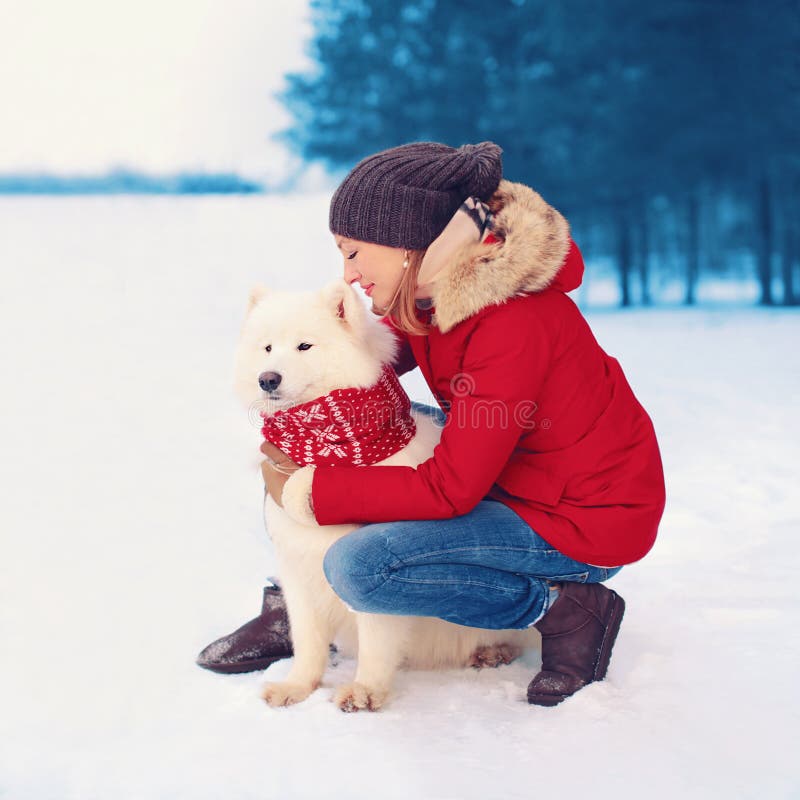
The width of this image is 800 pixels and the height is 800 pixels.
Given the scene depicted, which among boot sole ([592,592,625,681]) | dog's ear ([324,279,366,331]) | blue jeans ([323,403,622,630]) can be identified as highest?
dog's ear ([324,279,366,331])

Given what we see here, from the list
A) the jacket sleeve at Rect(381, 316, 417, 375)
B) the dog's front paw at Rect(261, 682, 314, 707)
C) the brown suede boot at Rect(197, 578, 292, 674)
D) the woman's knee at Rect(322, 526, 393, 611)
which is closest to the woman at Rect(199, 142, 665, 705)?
the woman's knee at Rect(322, 526, 393, 611)

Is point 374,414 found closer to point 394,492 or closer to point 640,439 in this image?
point 394,492

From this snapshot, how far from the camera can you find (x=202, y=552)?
2.85m

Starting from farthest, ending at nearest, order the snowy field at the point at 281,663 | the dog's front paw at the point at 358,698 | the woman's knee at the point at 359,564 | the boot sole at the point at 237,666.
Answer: the boot sole at the point at 237,666
the dog's front paw at the point at 358,698
the woman's knee at the point at 359,564
the snowy field at the point at 281,663

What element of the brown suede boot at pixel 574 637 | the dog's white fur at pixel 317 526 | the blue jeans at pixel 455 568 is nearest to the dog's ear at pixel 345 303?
the dog's white fur at pixel 317 526

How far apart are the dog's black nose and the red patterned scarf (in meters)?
0.08

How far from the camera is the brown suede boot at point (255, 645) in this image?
207cm

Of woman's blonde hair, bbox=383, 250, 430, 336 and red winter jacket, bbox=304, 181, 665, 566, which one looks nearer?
red winter jacket, bbox=304, 181, 665, 566

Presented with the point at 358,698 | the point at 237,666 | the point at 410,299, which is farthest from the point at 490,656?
the point at 410,299

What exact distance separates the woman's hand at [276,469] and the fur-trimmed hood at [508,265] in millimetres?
434

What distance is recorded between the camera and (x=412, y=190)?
5.72 ft

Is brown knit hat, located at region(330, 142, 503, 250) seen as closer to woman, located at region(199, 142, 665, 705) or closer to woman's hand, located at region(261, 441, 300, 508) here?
woman, located at region(199, 142, 665, 705)

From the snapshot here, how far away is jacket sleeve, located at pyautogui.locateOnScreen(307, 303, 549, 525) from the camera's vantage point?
1700mm

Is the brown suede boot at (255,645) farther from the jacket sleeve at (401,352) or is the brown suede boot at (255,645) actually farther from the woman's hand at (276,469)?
the jacket sleeve at (401,352)
